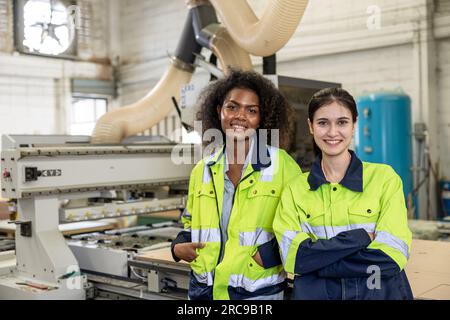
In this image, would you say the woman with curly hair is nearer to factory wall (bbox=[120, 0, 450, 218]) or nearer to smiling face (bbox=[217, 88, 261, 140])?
smiling face (bbox=[217, 88, 261, 140])

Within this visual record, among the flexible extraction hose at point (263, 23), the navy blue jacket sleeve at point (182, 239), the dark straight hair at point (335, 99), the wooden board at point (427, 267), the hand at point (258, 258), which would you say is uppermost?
the flexible extraction hose at point (263, 23)

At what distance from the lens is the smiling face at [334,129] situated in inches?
57.9

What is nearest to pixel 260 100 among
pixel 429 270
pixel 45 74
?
pixel 429 270

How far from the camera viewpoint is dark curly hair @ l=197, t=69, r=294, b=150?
5.75 feet

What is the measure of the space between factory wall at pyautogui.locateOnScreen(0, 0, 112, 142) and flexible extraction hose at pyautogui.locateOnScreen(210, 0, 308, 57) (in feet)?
16.8

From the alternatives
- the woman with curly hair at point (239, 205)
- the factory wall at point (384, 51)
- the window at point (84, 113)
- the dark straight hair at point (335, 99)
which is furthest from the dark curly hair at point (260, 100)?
the window at point (84, 113)

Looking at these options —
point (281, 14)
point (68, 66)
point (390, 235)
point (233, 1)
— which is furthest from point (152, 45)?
point (390, 235)

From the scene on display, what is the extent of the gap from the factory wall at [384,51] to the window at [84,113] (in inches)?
128

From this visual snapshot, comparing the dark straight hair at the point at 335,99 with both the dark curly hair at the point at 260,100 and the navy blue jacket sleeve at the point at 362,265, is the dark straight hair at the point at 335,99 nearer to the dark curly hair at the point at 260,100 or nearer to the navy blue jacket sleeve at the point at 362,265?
the dark curly hair at the point at 260,100

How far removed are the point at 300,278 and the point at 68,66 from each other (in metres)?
7.44

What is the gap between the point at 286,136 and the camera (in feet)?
6.23

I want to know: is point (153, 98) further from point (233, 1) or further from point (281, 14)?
point (281, 14)

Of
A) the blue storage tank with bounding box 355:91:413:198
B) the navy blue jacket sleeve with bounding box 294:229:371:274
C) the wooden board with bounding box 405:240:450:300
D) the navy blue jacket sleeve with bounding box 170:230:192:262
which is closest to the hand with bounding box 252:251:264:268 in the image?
the navy blue jacket sleeve with bounding box 294:229:371:274

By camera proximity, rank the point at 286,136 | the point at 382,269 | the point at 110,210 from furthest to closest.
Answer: the point at 110,210 → the point at 286,136 → the point at 382,269
